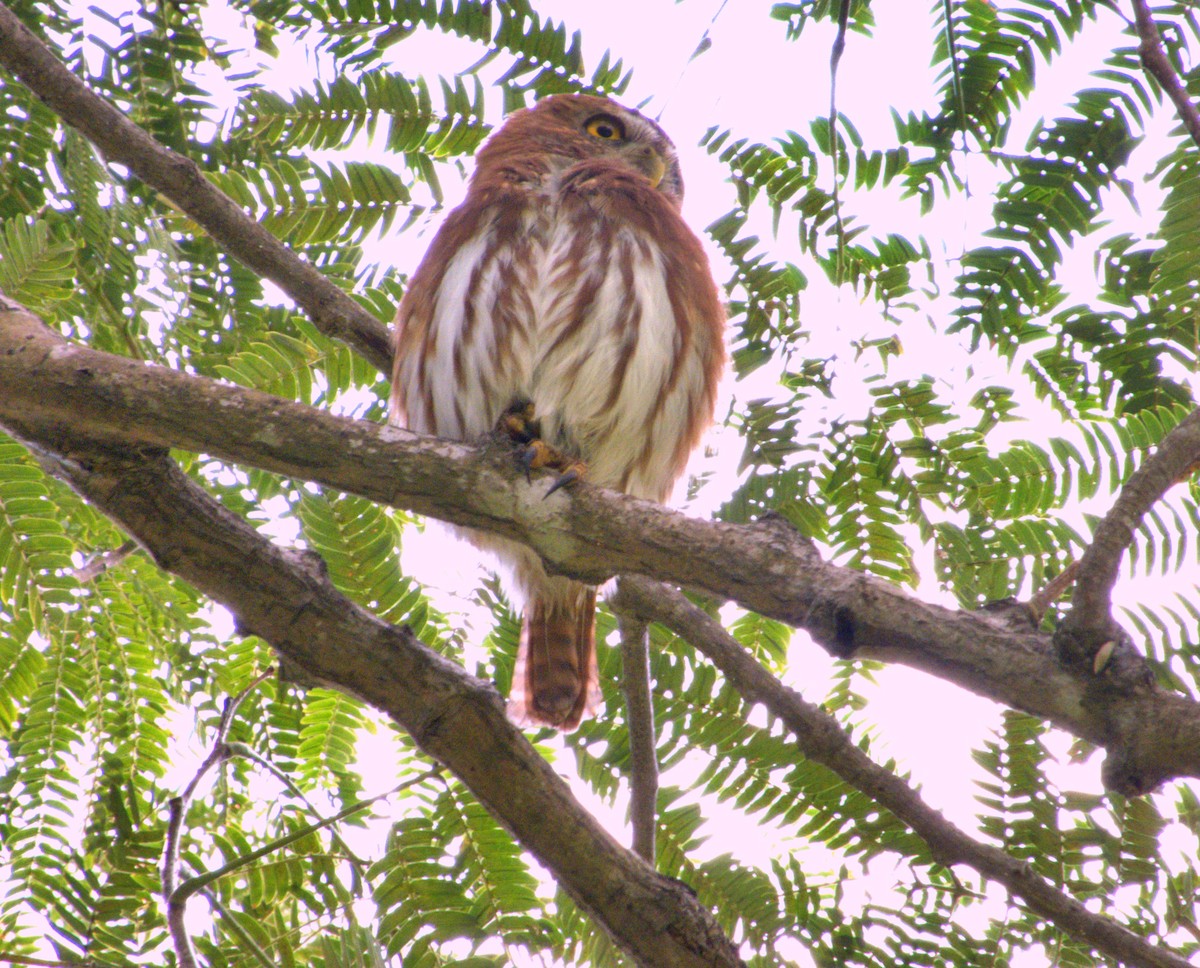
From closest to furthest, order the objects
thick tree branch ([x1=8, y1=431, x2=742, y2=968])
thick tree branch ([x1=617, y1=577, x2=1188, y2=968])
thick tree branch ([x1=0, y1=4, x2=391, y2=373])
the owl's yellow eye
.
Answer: thick tree branch ([x1=617, y1=577, x2=1188, y2=968])
thick tree branch ([x1=8, y1=431, x2=742, y2=968])
thick tree branch ([x1=0, y1=4, x2=391, y2=373])
the owl's yellow eye

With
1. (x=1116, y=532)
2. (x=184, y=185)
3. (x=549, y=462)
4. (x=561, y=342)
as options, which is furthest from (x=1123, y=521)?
(x=184, y=185)

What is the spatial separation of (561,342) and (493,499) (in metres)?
0.97

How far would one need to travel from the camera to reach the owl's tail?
3.21 meters

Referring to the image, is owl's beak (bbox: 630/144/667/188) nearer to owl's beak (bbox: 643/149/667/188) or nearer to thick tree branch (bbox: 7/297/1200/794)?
owl's beak (bbox: 643/149/667/188)

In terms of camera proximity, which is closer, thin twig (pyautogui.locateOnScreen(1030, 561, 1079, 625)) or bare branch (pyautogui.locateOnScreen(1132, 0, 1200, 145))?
bare branch (pyautogui.locateOnScreen(1132, 0, 1200, 145))

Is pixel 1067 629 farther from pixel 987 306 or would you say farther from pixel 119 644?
pixel 119 644

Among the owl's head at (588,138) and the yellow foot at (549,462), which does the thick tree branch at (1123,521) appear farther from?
the owl's head at (588,138)

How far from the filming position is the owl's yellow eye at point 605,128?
399cm

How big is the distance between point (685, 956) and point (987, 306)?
4.81 ft

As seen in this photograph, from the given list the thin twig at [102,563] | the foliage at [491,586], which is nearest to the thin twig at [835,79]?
the foliage at [491,586]

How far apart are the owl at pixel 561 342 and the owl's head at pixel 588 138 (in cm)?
9

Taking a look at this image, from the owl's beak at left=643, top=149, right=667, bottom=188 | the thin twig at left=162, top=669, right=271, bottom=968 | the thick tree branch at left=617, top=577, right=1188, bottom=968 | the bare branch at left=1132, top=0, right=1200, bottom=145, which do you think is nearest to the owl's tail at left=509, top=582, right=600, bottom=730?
the thick tree branch at left=617, top=577, right=1188, bottom=968

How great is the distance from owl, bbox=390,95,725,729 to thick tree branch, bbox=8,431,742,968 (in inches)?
29.4

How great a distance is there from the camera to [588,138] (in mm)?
3977
